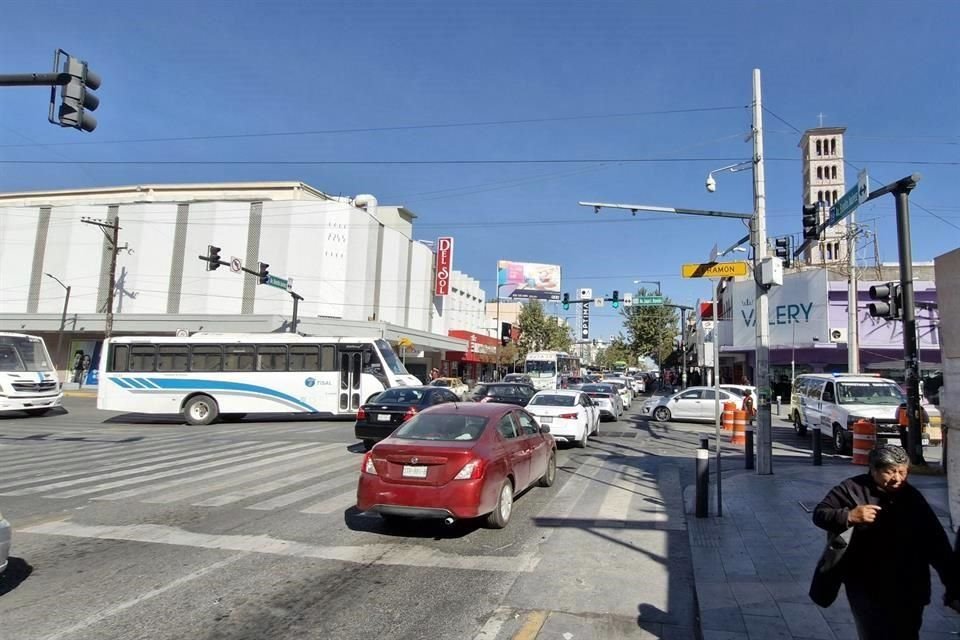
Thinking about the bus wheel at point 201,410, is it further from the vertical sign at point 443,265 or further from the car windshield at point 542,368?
the vertical sign at point 443,265

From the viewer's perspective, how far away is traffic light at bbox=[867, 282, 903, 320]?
38.5 feet

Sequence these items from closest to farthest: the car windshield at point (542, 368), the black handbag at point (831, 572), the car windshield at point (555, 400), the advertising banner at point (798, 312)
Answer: the black handbag at point (831, 572) < the car windshield at point (555, 400) < the advertising banner at point (798, 312) < the car windshield at point (542, 368)

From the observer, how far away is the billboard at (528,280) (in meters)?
75.4

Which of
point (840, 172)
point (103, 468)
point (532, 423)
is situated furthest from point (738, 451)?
point (840, 172)

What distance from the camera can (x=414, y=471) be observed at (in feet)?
22.9

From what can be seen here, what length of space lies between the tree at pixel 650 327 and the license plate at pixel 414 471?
57.9 m

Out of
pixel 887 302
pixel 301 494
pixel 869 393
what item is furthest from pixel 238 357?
pixel 869 393

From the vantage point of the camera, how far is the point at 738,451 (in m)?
16.0

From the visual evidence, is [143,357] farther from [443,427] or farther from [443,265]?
[443,265]

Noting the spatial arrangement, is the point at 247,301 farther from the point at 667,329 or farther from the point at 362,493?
the point at 667,329

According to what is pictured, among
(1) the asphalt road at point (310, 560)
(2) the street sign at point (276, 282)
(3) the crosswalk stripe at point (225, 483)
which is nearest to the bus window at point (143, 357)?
(2) the street sign at point (276, 282)

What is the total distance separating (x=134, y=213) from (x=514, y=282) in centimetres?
4335

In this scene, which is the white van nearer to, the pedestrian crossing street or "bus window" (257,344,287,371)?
the pedestrian crossing street

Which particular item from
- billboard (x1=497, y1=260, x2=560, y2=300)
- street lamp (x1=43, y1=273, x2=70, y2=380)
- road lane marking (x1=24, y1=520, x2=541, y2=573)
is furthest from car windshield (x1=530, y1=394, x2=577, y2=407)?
billboard (x1=497, y1=260, x2=560, y2=300)
